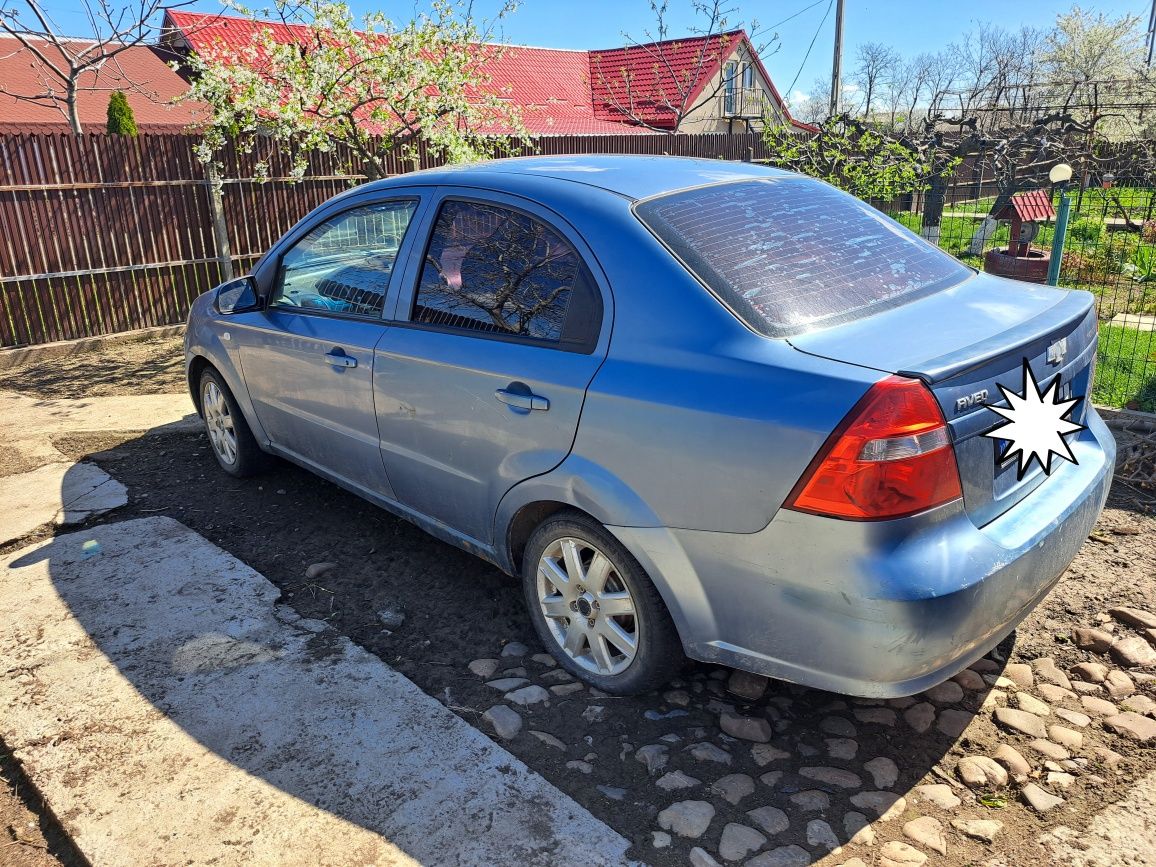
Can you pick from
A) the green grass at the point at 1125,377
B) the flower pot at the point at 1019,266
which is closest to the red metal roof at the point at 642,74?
the flower pot at the point at 1019,266

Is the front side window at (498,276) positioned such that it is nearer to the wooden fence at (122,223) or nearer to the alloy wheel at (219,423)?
the alloy wheel at (219,423)

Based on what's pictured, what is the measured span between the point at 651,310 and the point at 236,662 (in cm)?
203

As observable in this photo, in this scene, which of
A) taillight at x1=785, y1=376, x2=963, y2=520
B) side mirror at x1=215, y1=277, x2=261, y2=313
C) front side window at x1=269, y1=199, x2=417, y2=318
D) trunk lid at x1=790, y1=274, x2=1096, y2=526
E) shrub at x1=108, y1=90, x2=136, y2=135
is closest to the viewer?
taillight at x1=785, y1=376, x2=963, y2=520

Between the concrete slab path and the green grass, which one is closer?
the concrete slab path

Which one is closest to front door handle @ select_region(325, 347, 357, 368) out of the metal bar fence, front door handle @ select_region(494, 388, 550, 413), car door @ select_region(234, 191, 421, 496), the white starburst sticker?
car door @ select_region(234, 191, 421, 496)

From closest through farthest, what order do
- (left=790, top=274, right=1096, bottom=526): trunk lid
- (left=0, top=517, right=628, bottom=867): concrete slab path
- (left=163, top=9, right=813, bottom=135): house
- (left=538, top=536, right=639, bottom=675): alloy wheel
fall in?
1. (left=790, top=274, right=1096, bottom=526): trunk lid
2. (left=0, top=517, right=628, bottom=867): concrete slab path
3. (left=538, top=536, right=639, bottom=675): alloy wheel
4. (left=163, top=9, right=813, bottom=135): house

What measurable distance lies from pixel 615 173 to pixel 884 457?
159 centimetres

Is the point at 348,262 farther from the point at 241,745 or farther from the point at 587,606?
the point at 241,745

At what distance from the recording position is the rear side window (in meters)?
2.83

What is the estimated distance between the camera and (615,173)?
3.19 meters

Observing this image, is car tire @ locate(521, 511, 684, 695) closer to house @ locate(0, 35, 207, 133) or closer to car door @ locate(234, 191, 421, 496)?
car door @ locate(234, 191, 421, 496)

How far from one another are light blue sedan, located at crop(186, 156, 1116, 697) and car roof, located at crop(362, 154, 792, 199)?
2cm

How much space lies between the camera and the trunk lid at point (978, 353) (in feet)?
7.34

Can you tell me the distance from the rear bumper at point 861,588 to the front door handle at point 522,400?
490 mm
